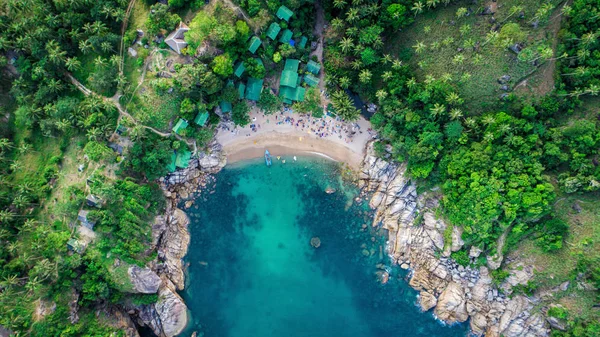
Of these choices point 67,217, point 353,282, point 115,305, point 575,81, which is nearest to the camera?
point 575,81

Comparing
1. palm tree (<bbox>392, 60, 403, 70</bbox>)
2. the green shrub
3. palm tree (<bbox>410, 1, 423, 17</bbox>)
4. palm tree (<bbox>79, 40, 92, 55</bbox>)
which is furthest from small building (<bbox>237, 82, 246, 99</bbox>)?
the green shrub

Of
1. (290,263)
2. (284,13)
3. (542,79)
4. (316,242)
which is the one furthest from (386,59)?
(290,263)

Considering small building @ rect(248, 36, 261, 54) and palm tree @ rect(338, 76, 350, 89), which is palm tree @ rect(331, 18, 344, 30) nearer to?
palm tree @ rect(338, 76, 350, 89)

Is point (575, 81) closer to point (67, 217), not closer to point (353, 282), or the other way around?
point (353, 282)

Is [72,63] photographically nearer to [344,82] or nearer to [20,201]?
[20,201]

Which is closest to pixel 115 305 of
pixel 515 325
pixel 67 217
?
pixel 67 217

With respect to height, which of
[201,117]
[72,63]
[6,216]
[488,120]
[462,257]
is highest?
[488,120]

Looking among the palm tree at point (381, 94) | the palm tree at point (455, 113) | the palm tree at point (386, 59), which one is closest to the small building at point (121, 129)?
the palm tree at point (381, 94)
